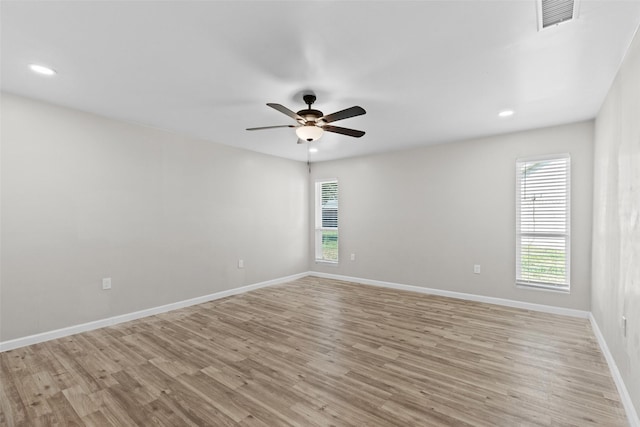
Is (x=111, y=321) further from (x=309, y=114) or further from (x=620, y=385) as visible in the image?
(x=620, y=385)

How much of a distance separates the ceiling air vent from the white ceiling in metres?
0.05

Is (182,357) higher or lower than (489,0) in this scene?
lower

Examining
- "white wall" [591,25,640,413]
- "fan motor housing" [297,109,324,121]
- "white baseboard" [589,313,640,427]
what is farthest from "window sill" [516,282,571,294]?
"fan motor housing" [297,109,324,121]

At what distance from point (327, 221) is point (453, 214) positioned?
2583mm

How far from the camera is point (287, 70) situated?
2.42m

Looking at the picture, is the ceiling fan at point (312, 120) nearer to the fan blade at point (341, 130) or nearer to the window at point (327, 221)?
the fan blade at point (341, 130)

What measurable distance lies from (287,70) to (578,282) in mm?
4315

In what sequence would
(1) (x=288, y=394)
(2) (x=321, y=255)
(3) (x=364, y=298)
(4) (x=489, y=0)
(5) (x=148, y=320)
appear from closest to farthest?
(4) (x=489, y=0) → (1) (x=288, y=394) → (5) (x=148, y=320) → (3) (x=364, y=298) → (2) (x=321, y=255)

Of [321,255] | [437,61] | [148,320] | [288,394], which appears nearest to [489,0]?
[437,61]

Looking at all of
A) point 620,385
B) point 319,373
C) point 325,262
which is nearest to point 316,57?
point 319,373

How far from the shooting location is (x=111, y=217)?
11.8 ft

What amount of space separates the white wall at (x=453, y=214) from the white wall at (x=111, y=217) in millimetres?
2031

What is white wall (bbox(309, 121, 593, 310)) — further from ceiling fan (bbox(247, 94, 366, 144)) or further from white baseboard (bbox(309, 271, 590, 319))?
ceiling fan (bbox(247, 94, 366, 144))

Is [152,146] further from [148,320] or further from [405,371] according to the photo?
[405,371]
